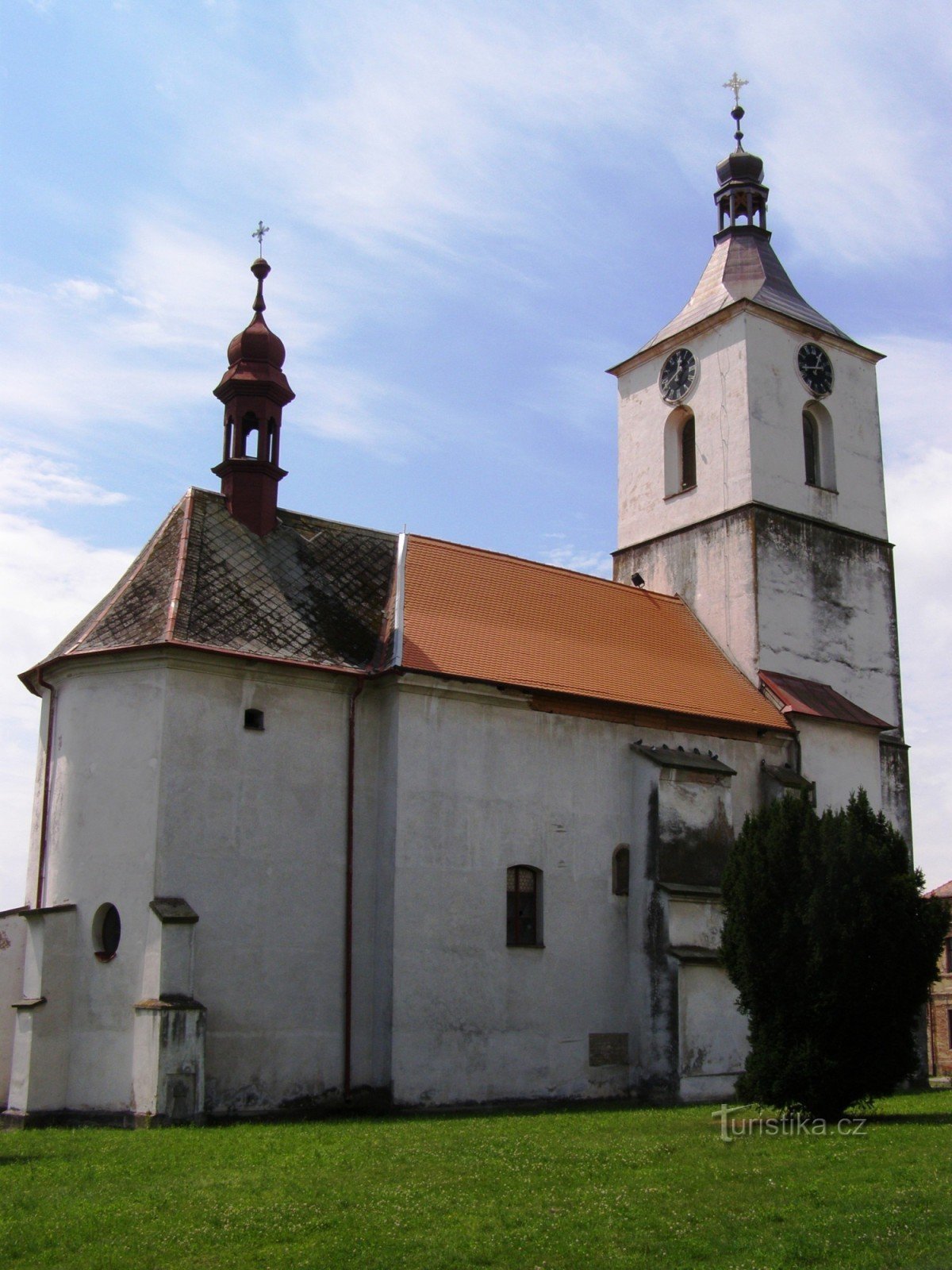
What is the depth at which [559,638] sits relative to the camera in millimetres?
23672

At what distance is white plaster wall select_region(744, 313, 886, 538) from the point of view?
28.1m

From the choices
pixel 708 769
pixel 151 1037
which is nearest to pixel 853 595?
pixel 708 769

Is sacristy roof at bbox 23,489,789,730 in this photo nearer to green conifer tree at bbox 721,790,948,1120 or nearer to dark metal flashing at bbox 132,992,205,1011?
dark metal flashing at bbox 132,992,205,1011

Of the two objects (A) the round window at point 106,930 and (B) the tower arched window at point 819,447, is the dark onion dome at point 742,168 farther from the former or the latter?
(A) the round window at point 106,930

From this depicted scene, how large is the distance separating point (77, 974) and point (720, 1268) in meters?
12.5

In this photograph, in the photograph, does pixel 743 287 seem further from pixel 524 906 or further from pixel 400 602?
pixel 524 906

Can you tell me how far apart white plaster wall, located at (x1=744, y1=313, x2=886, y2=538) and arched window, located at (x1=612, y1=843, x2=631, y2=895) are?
9.16 metres

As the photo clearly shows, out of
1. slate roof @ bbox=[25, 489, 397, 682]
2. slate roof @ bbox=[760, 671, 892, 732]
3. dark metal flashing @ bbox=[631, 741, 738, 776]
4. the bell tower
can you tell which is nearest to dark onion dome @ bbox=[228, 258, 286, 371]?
the bell tower

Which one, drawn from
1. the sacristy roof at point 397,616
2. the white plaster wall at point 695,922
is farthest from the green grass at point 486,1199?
the sacristy roof at point 397,616

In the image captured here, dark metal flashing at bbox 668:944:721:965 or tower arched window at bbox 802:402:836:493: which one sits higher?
tower arched window at bbox 802:402:836:493

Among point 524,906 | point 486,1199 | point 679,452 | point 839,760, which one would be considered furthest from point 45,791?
point 679,452

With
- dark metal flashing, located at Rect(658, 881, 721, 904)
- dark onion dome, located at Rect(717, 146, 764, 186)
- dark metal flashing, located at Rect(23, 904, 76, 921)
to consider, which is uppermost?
dark onion dome, located at Rect(717, 146, 764, 186)

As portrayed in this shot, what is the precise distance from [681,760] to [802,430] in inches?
396

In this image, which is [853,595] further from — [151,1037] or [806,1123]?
[151,1037]
